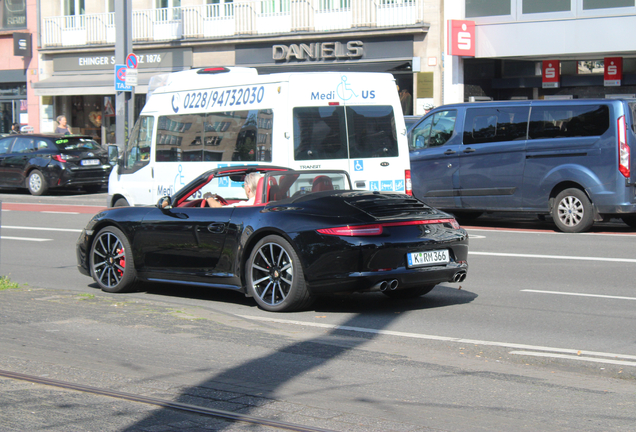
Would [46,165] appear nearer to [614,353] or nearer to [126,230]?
[126,230]

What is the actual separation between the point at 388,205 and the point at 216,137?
6.44m

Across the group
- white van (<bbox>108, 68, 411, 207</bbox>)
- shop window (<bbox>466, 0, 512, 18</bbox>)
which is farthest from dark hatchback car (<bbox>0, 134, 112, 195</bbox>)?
shop window (<bbox>466, 0, 512, 18</bbox>)

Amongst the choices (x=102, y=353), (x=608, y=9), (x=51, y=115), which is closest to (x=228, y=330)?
(x=102, y=353)

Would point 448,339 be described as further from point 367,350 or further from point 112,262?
point 112,262

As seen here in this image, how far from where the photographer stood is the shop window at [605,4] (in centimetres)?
2258

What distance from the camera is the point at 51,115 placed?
35.0m

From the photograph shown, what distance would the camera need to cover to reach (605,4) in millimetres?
22844

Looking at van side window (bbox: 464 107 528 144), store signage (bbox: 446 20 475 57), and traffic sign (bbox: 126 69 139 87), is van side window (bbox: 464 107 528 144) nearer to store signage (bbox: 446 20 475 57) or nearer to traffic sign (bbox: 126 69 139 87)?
store signage (bbox: 446 20 475 57)

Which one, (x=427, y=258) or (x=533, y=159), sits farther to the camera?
(x=533, y=159)

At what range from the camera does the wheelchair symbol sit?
39.6ft

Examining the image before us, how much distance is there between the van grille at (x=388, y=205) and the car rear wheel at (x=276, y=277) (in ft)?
2.48

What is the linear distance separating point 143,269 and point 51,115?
93.5 feet

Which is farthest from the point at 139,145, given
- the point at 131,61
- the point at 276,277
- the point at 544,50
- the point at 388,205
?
the point at 544,50

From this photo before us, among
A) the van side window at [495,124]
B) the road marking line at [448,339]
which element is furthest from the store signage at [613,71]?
the road marking line at [448,339]
